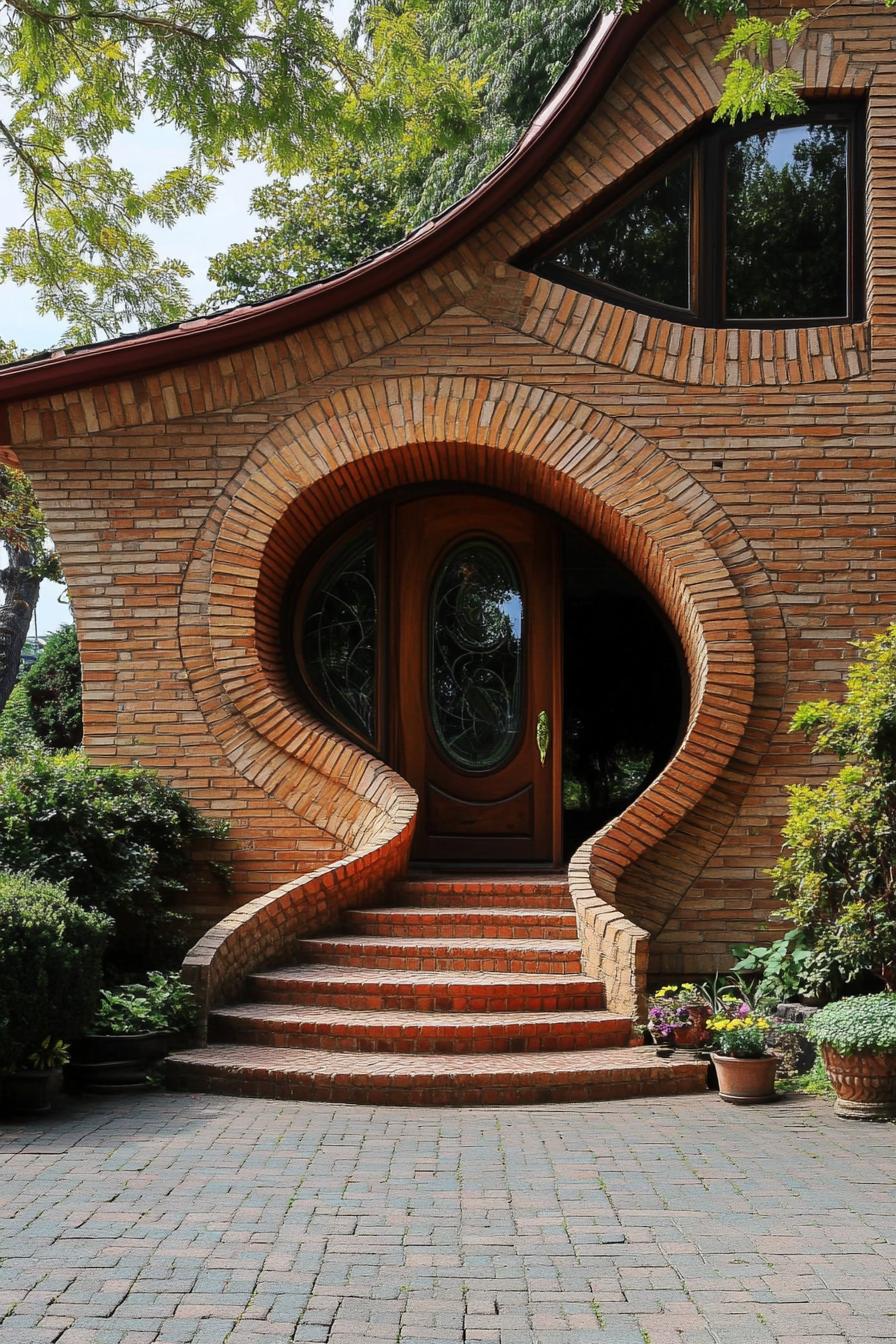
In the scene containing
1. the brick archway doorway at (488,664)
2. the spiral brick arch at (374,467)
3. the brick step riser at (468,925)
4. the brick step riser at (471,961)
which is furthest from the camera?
the brick archway doorway at (488,664)

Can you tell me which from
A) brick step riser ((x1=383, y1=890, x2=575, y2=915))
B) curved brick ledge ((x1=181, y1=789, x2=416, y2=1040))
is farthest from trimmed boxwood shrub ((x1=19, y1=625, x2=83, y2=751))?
brick step riser ((x1=383, y1=890, x2=575, y2=915))

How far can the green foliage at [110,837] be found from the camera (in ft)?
25.1

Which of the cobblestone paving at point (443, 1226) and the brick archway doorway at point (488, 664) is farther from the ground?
the brick archway doorway at point (488, 664)

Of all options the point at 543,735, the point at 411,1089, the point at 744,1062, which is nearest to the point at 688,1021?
the point at 744,1062

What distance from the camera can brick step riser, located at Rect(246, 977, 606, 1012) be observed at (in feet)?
24.1

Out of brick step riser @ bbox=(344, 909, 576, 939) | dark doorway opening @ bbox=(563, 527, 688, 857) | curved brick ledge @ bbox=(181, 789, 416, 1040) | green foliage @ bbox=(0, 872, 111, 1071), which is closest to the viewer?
green foliage @ bbox=(0, 872, 111, 1071)

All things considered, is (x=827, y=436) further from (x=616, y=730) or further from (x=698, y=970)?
(x=698, y=970)

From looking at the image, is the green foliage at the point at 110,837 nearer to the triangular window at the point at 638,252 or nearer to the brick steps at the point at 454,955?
the brick steps at the point at 454,955

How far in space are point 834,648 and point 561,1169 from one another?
467 cm

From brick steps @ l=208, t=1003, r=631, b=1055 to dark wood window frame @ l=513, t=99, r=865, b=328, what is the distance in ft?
16.5

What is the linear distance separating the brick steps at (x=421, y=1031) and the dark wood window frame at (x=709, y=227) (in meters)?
5.04

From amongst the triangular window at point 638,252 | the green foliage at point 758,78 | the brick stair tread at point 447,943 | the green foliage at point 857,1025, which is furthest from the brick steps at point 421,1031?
the triangular window at point 638,252

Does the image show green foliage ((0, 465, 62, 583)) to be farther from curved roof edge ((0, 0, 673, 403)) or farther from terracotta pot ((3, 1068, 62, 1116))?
terracotta pot ((3, 1068, 62, 1116))

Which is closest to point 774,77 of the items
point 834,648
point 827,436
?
point 827,436
